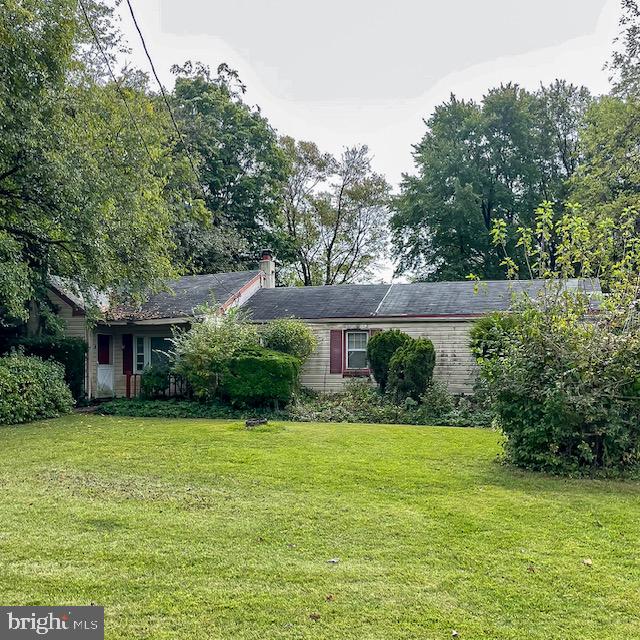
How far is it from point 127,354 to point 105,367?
755mm

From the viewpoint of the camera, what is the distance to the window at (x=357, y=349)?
16.7 m

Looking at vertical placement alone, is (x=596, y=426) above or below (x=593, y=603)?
above

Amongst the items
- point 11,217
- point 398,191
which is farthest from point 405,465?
point 398,191

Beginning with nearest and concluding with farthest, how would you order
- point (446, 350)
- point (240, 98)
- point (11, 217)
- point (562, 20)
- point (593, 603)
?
point (593, 603) < point (562, 20) < point (11, 217) < point (446, 350) < point (240, 98)

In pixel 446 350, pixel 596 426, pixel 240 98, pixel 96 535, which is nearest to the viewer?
pixel 96 535

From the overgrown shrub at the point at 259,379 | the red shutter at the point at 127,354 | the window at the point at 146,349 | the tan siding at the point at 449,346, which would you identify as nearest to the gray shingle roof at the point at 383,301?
the tan siding at the point at 449,346

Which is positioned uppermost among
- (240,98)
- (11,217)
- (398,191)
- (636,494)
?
(240,98)

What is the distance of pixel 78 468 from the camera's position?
24.4 feet

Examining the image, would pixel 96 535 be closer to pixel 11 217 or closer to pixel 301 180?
pixel 11 217

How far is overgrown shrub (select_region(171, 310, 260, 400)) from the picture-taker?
14.0 meters

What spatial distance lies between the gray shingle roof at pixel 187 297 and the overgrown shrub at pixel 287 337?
217 cm

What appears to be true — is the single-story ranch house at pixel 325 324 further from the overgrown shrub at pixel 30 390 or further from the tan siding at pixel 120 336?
the overgrown shrub at pixel 30 390

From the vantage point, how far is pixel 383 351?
49.4ft

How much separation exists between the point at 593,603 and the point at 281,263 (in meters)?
29.4
